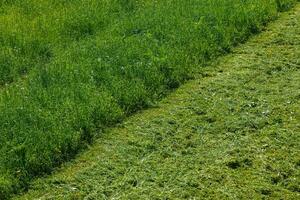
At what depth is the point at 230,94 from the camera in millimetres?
6367

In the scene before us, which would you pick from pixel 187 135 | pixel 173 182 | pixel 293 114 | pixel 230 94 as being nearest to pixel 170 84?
pixel 230 94

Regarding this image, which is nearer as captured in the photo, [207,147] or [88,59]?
[207,147]

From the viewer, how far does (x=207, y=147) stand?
5.39 m

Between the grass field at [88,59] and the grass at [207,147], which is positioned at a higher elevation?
the grass field at [88,59]

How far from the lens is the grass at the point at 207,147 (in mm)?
4762

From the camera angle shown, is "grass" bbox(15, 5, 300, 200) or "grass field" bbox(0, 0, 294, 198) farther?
"grass field" bbox(0, 0, 294, 198)

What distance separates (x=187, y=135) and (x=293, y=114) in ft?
4.38

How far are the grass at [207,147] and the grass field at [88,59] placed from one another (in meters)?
0.23

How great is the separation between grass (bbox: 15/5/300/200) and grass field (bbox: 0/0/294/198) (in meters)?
0.23

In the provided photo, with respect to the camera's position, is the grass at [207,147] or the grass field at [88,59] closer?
the grass at [207,147]

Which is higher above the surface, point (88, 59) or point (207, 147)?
point (88, 59)

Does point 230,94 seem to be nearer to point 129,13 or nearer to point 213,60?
point 213,60

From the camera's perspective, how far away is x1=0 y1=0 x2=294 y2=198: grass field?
532 centimetres

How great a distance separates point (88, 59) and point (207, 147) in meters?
2.23
